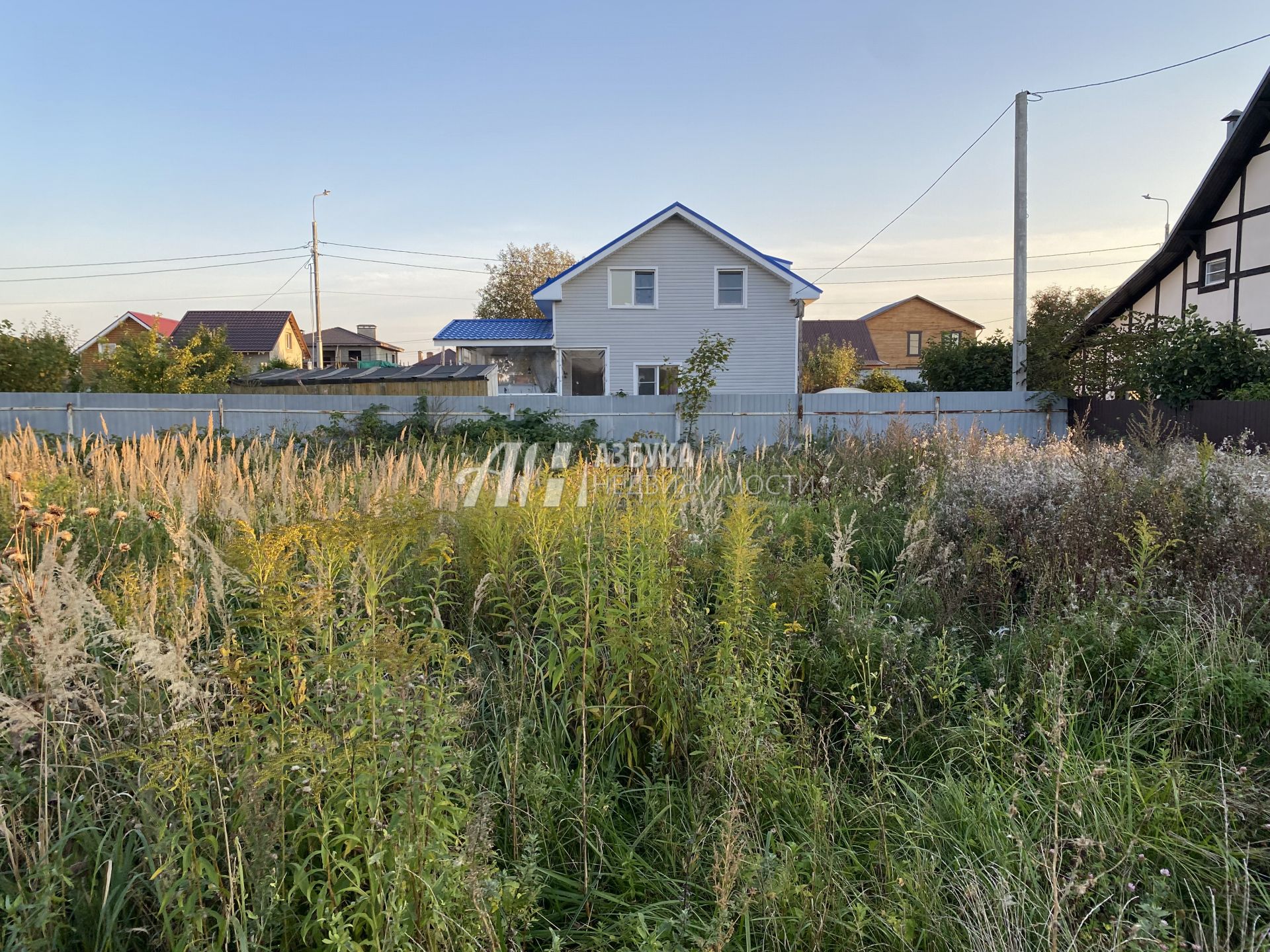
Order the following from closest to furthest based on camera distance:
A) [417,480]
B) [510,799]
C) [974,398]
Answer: [510,799]
[417,480]
[974,398]

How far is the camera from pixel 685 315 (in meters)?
21.0

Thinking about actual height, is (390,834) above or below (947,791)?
above

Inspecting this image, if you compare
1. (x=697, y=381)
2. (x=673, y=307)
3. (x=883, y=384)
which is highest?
(x=673, y=307)

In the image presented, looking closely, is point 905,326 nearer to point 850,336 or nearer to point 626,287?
point 850,336

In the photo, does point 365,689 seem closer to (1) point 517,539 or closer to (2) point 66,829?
(2) point 66,829

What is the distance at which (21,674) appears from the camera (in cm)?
221

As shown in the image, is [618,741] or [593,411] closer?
[618,741]

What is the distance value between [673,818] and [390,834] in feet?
3.33

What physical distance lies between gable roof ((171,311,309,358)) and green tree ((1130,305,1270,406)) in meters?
42.4

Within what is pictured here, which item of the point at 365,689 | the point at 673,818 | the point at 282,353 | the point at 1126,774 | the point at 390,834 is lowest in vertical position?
the point at 673,818

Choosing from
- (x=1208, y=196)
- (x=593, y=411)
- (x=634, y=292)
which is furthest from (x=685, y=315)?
(x=1208, y=196)

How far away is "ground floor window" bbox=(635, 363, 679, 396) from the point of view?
20.7 metres

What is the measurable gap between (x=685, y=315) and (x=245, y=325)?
1367 inches

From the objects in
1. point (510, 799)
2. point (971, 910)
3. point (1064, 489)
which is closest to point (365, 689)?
point (510, 799)
